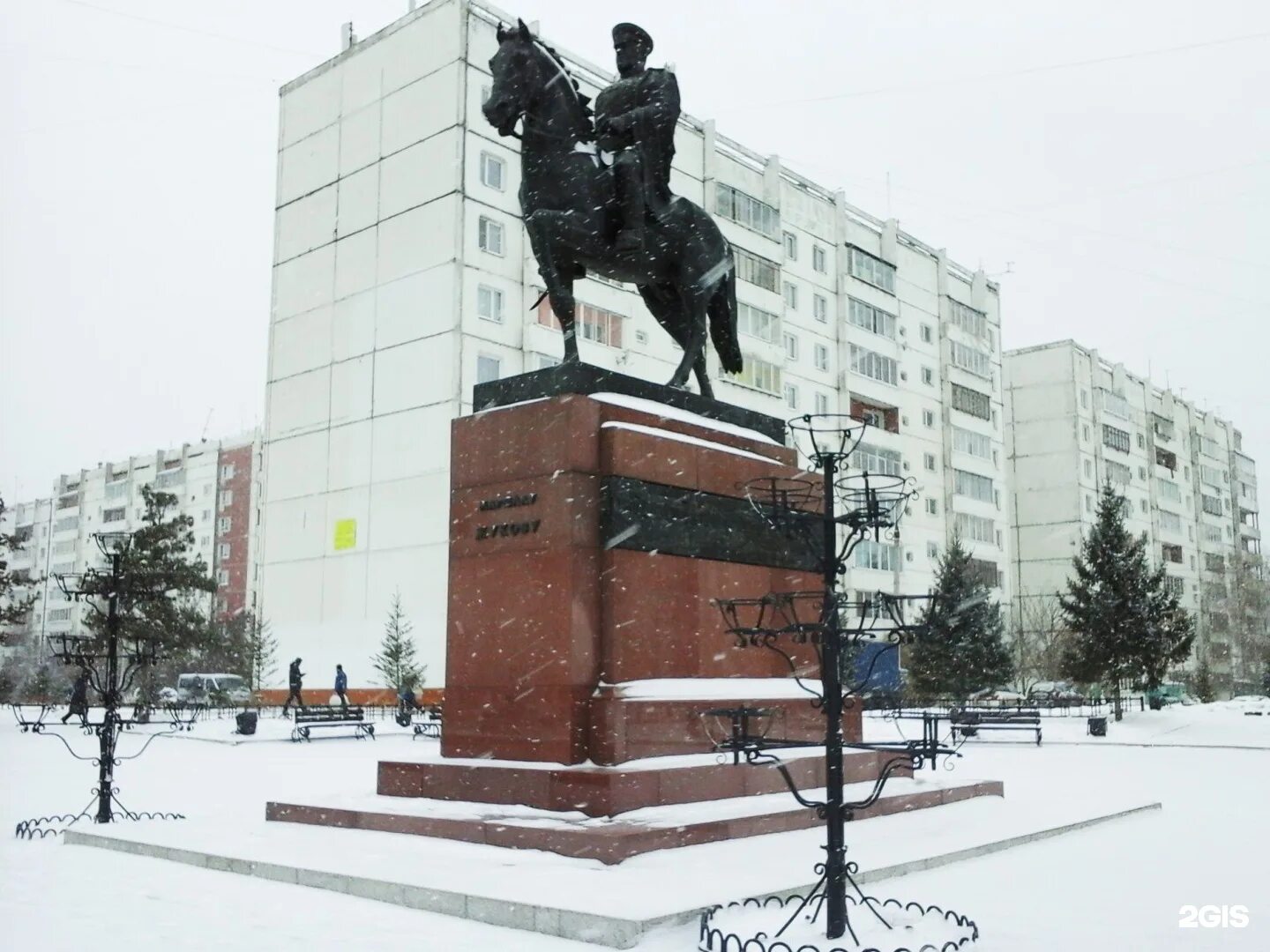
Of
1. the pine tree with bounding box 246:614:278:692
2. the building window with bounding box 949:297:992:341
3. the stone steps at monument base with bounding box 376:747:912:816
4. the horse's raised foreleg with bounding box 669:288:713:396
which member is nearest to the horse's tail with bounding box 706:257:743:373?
the horse's raised foreleg with bounding box 669:288:713:396

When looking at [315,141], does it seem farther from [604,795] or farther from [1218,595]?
[1218,595]

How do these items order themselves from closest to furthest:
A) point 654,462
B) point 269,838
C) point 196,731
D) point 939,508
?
point 269,838 → point 654,462 → point 196,731 → point 939,508

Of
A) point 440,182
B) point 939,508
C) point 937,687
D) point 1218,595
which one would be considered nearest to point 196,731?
point 440,182

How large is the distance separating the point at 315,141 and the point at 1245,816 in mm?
40662

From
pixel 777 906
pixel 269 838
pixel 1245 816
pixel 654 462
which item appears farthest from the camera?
pixel 1245 816

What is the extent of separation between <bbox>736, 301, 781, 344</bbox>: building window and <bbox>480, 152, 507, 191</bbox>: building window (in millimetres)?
12311

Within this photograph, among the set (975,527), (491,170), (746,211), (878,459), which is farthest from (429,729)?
(975,527)

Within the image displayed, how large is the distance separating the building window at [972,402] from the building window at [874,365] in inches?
207

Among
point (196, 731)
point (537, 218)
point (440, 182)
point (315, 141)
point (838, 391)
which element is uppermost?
point (315, 141)

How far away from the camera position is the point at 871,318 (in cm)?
5788

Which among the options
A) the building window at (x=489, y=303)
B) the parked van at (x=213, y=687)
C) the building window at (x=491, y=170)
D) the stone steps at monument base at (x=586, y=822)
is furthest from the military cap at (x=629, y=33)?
the parked van at (x=213, y=687)

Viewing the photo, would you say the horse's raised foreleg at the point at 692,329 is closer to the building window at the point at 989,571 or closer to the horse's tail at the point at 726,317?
the horse's tail at the point at 726,317

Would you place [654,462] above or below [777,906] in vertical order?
above

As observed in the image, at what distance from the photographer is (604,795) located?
8734mm
